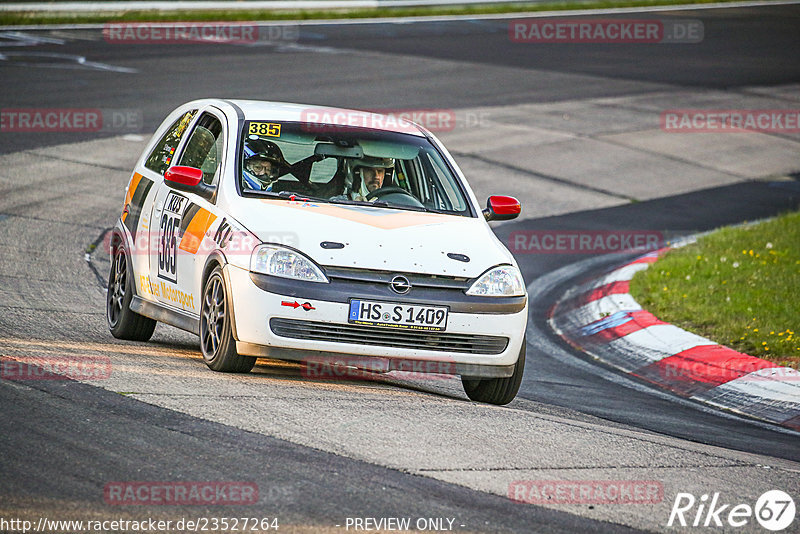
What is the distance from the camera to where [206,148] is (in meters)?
8.41

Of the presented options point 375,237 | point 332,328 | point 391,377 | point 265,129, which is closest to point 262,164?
point 265,129

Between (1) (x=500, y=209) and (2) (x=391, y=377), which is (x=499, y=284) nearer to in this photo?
(1) (x=500, y=209)

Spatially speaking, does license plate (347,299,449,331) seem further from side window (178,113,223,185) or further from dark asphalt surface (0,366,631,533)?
side window (178,113,223,185)

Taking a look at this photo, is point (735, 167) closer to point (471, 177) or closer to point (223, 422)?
point (471, 177)

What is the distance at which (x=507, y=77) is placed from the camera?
83.3ft

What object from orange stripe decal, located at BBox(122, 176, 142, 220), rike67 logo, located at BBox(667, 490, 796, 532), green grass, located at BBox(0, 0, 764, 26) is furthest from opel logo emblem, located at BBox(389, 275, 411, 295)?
green grass, located at BBox(0, 0, 764, 26)

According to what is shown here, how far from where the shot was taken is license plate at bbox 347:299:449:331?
276 inches

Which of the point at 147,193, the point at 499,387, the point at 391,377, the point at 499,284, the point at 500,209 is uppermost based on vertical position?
the point at 500,209

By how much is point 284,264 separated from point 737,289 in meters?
5.79

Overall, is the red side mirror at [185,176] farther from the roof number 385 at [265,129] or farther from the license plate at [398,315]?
the license plate at [398,315]

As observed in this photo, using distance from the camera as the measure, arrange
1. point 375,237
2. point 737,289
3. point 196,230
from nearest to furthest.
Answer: point 375,237
point 196,230
point 737,289

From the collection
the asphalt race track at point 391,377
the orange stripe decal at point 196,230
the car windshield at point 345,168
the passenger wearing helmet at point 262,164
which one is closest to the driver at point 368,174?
the car windshield at point 345,168

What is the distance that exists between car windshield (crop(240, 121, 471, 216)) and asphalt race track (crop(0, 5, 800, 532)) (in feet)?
3.81

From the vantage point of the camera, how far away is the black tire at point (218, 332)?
7.19m
